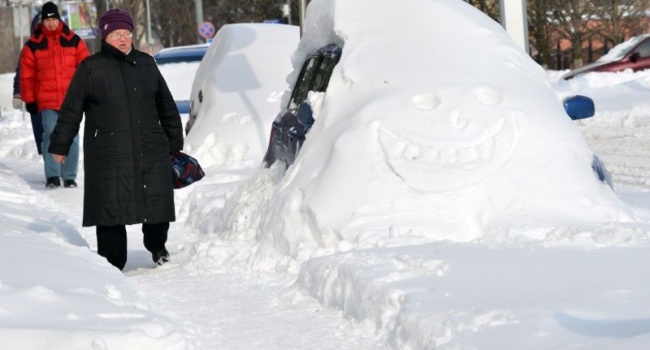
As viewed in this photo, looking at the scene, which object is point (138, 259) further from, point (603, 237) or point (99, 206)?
point (603, 237)

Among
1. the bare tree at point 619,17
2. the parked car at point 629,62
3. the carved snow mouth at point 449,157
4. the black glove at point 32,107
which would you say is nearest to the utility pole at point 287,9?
the bare tree at point 619,17

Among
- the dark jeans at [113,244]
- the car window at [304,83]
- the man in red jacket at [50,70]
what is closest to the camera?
the dark jeans at [113,244]

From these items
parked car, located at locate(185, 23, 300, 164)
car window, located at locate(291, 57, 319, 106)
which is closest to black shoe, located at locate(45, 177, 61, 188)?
parked car, located at locate(185, 23, 300, 164)

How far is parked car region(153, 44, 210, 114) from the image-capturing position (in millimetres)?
18355

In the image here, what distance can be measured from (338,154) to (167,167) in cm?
109

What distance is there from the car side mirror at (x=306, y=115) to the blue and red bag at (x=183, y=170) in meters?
0.66

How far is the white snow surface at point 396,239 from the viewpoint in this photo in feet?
18.3

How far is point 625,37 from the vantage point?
55.3 meters

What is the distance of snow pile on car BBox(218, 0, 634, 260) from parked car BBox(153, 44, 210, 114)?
31.2 feet

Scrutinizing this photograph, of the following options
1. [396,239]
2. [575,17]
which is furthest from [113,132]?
[575,17]

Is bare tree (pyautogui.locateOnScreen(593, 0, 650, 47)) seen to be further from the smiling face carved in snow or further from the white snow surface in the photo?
the smiling face carved in snow

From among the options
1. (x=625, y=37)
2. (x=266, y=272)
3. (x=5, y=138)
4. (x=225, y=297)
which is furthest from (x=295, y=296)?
(x=625, y=37)

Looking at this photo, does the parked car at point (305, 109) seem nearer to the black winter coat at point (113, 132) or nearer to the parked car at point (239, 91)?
the black winter coat at point (113, 132)

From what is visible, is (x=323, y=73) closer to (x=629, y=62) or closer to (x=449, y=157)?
(x=449, y=157)
